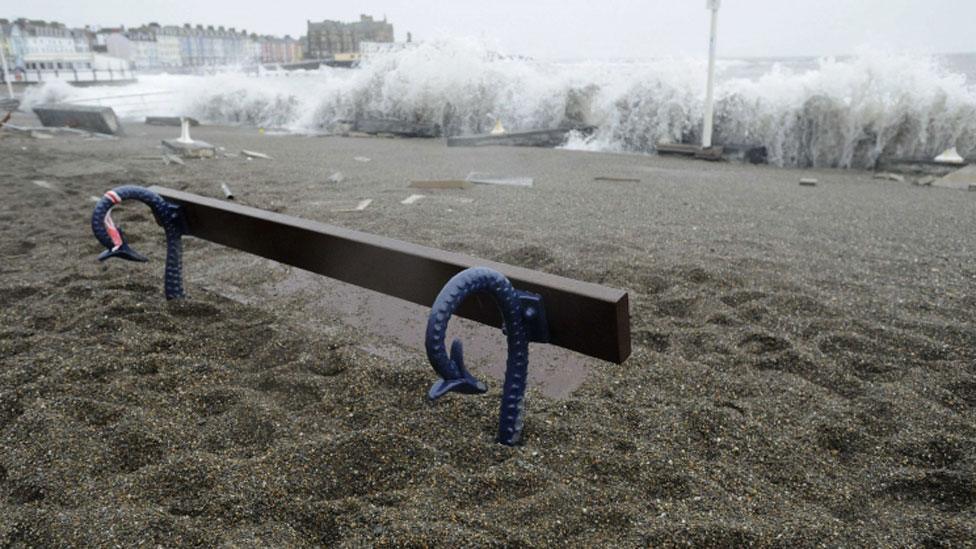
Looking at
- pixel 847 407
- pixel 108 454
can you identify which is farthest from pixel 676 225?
pixel 108 454

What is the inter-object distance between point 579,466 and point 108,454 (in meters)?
1.48

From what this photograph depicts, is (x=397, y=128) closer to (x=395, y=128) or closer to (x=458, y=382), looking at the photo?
(x=395, y=128)

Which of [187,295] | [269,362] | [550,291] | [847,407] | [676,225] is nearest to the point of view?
[550,291]

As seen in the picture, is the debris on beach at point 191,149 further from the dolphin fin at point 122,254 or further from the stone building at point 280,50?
the stone building at point 280,50

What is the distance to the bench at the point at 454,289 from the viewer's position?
5.43 feet

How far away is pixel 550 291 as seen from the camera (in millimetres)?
1769

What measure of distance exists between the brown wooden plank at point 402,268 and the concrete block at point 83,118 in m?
13.5

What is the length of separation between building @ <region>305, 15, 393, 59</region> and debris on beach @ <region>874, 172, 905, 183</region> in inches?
4374

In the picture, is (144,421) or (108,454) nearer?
(108,454)

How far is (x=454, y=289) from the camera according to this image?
160cm

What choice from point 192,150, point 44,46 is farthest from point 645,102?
point 44,46

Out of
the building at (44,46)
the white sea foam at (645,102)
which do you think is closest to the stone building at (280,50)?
the building at (44,46)

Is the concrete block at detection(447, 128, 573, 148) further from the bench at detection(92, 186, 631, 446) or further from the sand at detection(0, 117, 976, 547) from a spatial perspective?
the bench at detection(92, 186, 631, 446)

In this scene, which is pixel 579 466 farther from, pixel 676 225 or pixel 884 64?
pixel 884 64
